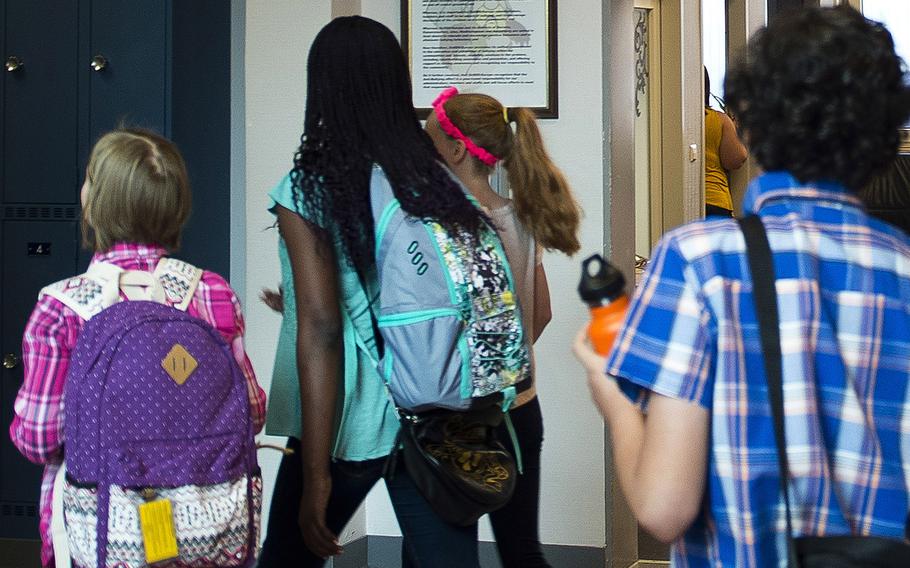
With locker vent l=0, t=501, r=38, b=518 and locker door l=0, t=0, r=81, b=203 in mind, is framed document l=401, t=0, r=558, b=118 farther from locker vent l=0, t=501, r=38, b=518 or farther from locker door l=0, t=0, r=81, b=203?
locker vent l=0, t=501, r=38, b=518

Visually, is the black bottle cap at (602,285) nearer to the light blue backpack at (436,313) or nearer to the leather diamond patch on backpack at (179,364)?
the light blue backpack at (436,313)

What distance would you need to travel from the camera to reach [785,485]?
1180 mm

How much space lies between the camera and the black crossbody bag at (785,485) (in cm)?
116

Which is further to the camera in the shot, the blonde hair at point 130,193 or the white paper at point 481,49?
the white paper at point 481,49

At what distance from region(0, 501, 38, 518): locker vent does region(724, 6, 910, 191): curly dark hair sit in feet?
10.2

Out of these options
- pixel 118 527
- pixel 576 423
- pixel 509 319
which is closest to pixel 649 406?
pixel 509 319

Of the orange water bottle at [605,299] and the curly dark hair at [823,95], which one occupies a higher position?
the curly dark hair at [823,95]

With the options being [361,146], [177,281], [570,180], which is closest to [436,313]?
[361,146]

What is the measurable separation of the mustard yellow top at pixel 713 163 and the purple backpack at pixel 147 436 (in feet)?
13.5

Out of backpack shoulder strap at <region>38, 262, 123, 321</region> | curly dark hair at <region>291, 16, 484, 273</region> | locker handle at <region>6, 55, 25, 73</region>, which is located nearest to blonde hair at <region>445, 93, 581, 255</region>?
curly dark hair at <region>291, 16, 484, 273</region>

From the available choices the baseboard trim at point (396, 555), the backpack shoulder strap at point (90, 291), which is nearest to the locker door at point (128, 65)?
the baseboard trim at point (396, 555)

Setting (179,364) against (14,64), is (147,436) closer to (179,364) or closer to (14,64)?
(179,364)

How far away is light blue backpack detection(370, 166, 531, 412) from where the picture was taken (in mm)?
1968

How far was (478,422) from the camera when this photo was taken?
207 centimetres
